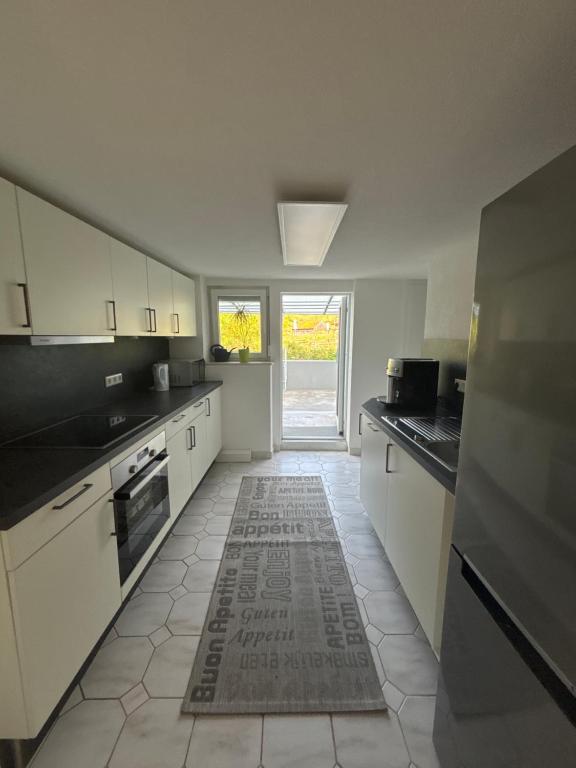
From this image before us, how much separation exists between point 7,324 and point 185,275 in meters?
2.25

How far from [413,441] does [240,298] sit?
9.18 feet

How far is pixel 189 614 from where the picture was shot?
1627 millimetres

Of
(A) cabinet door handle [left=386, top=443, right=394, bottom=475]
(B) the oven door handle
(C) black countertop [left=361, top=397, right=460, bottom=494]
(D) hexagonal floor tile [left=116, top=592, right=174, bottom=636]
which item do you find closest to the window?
(C) black countertop [left=361, top=397, right=460, bottom=494]

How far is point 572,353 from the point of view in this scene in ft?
1.83

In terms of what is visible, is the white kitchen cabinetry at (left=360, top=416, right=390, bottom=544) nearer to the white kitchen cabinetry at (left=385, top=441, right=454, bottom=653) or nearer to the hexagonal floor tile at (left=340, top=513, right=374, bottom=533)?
the white kitchen cabinetry at (left=385, top=441, right=454, bottom=653)

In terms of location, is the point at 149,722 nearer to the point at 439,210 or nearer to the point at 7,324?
the point at 7,324

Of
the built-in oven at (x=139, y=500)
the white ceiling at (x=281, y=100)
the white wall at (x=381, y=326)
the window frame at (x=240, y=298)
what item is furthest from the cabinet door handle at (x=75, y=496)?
the white wall at (x=381, y=326)

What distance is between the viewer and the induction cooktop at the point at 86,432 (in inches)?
60.4

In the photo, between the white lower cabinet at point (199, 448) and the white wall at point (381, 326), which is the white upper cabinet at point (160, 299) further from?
the white wall at point (381, 326)

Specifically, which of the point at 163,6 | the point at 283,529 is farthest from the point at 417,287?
the point at 163,6

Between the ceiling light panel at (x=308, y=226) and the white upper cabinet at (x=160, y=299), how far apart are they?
40.6 inches

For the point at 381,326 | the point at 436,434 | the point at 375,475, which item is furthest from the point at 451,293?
the point at 375,475

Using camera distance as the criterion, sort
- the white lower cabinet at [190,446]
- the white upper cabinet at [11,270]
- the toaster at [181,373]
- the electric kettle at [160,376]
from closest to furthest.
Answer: the white upper cabinet at [11,270] < the white lower cabinet at [190,446] < the electric kettle at [160,376] < the toaster at [181,373]

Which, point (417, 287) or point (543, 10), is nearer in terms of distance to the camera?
point (543, 10)
